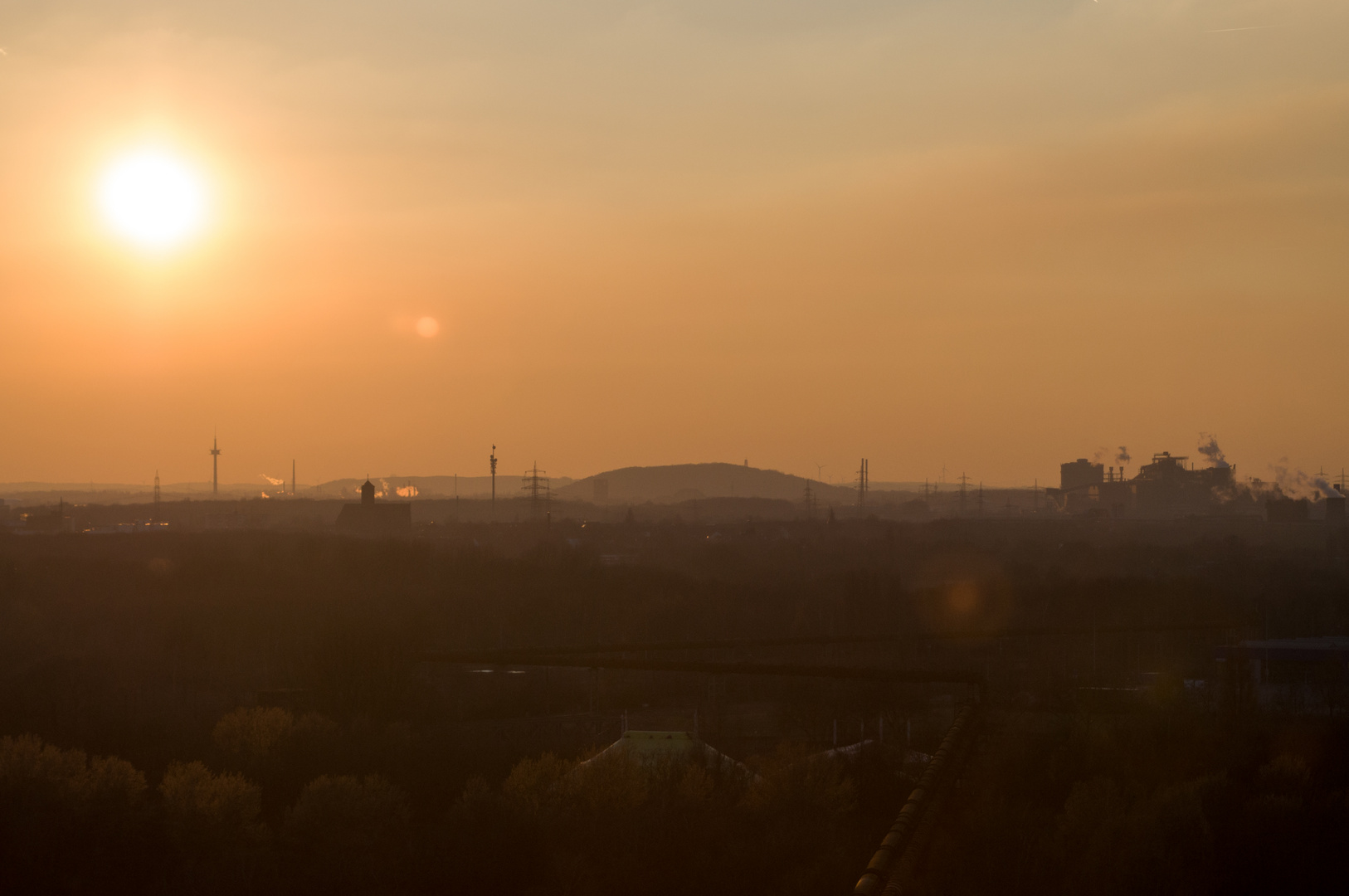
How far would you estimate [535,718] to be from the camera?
1451 inches

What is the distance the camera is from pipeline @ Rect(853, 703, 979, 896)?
48.1ft

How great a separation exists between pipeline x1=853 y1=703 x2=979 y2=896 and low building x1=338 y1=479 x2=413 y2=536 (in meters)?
59.1

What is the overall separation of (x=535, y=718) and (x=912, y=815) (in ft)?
68.7

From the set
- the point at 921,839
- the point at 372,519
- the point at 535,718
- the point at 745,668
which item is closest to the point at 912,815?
the point at 921,839

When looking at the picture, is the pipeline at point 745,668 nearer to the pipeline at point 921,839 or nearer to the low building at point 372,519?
the pipeline at point 921,839

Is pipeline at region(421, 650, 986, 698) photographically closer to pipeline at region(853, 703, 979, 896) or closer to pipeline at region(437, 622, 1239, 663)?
pipeline at region(437, 622, 1239, 663)

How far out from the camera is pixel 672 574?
62188 mm

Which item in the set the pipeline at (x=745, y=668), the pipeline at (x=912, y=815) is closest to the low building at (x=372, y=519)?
the pipeline at (x=745, y=668)

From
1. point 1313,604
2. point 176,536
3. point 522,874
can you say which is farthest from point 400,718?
point 176,536

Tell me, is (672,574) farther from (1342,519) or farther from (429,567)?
(1342,519)

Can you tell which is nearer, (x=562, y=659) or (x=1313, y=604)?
(x=562, y=659)

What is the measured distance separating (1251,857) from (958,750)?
573 centimetres

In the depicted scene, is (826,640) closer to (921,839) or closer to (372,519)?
(921,839)

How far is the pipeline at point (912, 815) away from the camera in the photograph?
577 inches
